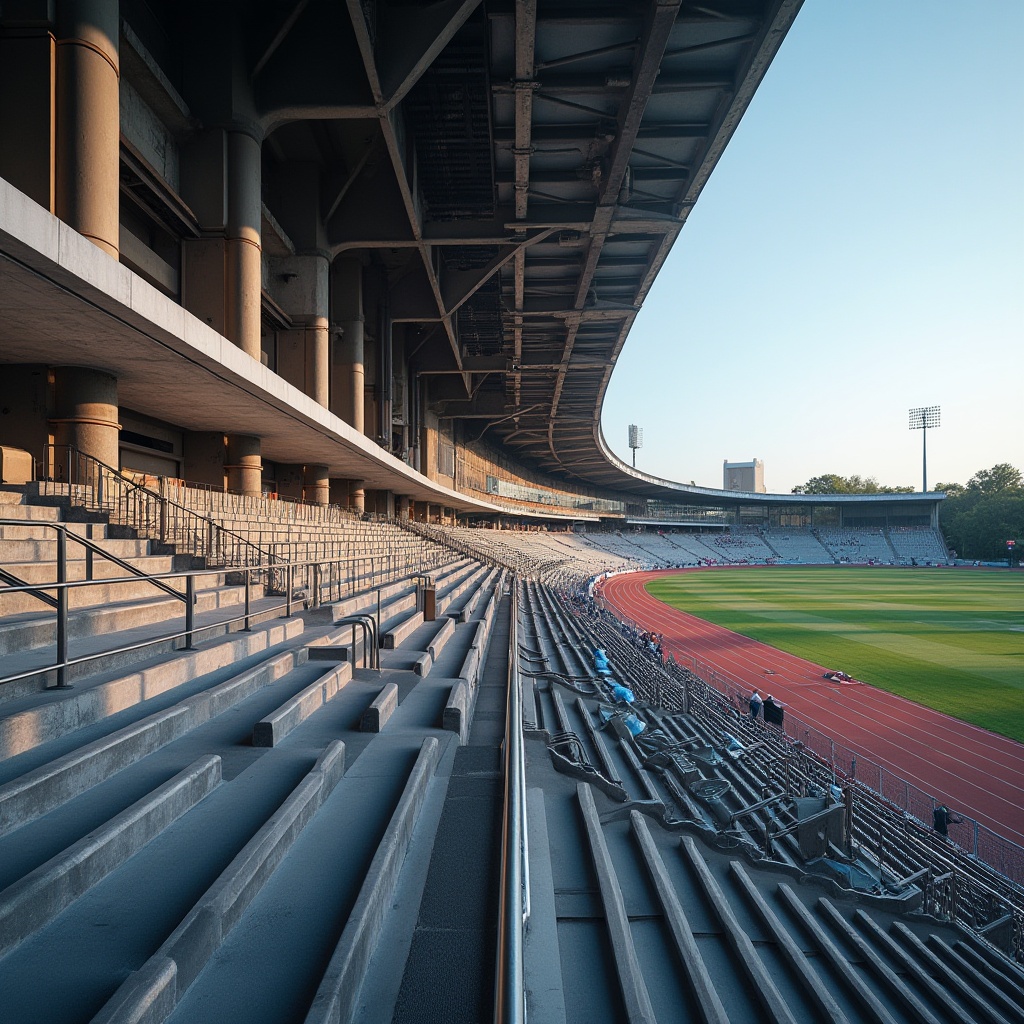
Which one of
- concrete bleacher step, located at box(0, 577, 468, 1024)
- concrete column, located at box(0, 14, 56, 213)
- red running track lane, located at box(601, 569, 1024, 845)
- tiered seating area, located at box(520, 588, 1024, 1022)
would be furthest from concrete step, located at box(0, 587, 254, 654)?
red running track lane, located at box(601, 569, 1024, 845)

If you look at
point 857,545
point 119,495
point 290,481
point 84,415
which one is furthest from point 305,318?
point 857,545

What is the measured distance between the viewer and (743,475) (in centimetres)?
16800

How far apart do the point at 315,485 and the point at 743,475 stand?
158m

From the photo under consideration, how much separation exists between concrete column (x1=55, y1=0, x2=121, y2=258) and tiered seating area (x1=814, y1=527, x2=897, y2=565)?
9607 cm

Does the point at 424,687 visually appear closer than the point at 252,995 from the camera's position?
No

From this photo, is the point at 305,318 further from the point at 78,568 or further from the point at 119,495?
the point at 78,568

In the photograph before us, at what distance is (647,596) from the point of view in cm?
4612

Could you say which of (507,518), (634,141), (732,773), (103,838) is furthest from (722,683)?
(507,518)

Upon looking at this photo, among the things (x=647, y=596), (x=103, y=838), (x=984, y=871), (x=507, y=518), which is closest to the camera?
(x=103, y=838)

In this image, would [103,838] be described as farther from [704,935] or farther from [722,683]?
[722,683]

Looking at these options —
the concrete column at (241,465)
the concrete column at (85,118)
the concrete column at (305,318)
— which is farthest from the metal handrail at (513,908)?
the concrete column at (305,318)

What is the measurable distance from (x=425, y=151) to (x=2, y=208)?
1342cm

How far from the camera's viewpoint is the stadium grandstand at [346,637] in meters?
2.59

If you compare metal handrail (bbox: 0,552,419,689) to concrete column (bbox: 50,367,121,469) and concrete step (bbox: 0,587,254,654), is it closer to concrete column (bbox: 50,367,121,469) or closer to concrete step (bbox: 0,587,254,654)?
concrete step (bbox: 0,587,254,654)
